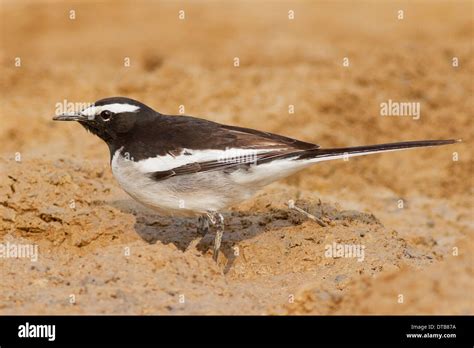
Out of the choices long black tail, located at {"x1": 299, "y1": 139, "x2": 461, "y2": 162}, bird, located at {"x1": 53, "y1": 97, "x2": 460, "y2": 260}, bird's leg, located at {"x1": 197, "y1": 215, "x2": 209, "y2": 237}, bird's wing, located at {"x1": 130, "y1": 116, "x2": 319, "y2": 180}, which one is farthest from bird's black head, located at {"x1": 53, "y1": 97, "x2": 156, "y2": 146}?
long black tail, located at {"x1": 299, "y1": 139, "x2": 461, "y2": 162}

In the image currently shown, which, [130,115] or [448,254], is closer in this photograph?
[130,115]

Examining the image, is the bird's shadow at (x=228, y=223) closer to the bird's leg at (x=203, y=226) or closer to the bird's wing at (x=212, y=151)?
the bird's leg at (x=203, y=226)

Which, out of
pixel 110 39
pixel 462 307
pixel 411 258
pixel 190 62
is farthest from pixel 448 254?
pixel 110 39

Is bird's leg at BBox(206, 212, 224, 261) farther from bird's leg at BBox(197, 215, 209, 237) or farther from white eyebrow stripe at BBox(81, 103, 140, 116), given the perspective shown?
white eyebrow stripe at BBox(81, 103, 140, 116)

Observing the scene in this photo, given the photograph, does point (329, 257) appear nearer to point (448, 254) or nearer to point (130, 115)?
point (448, 254)

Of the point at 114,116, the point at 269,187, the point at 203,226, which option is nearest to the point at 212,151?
the point at 203,226

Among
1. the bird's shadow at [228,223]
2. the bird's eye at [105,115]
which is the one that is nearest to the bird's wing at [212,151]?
the bird's eye at [105,115]
